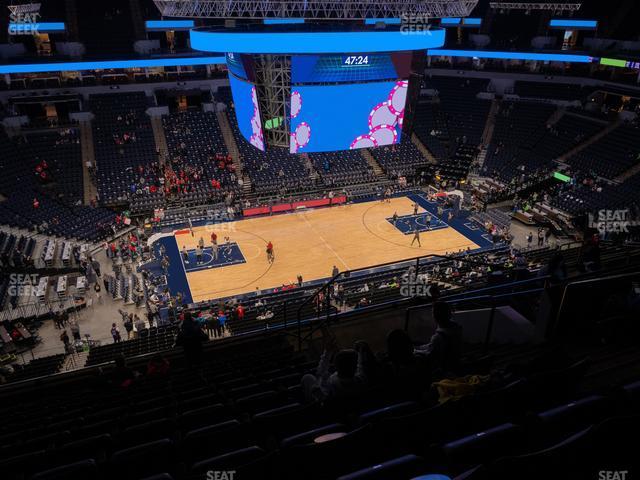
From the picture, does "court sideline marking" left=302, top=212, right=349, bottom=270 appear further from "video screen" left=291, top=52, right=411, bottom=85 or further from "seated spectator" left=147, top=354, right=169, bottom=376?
"seated spectator" left=147, top=354, right=169, bottom=376

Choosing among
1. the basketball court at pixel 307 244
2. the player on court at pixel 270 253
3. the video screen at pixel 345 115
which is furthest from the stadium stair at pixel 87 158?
the video screen at pixel 345 115

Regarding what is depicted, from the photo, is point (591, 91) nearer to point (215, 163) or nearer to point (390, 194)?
point (390, 194)

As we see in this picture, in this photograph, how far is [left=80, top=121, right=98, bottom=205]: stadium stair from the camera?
106 ft

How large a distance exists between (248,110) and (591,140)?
2865 cm

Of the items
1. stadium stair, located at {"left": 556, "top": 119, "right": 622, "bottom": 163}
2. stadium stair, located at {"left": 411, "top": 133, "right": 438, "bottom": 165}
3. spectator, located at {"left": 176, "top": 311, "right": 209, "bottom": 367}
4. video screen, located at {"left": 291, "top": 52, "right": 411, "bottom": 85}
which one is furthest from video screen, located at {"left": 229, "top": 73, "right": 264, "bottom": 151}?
stadium stair, located at {"left": 556, "top": 119, "right": 622, "bottom": 163}

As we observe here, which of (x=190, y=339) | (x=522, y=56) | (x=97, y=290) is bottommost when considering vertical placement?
(x=97, y=290)

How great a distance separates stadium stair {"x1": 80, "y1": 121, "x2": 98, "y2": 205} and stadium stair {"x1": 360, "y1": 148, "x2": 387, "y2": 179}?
806 inches

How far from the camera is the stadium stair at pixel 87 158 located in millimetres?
32216

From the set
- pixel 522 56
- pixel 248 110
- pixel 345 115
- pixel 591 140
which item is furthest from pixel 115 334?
pixel 522 56

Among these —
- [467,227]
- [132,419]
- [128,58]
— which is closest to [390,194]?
[467,227]

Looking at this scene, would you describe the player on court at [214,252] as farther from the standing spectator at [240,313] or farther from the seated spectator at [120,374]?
the seated spectator at [120,374]

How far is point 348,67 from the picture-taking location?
62.5 feet

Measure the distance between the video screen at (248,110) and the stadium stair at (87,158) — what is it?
1536 cm

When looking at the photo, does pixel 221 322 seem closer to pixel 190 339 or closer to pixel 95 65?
pixel 190 339
